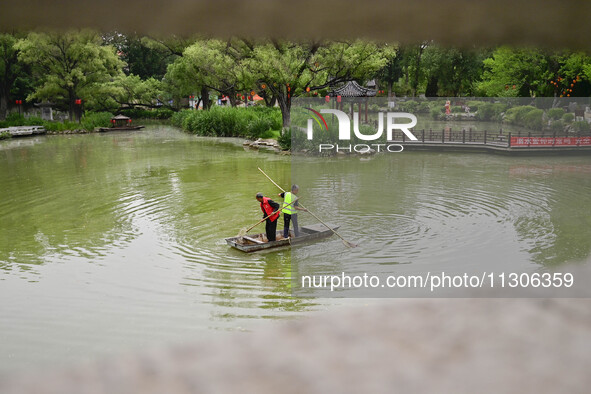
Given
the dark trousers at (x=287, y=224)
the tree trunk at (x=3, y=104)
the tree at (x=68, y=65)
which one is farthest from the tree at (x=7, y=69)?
the dark trousers at (x=287, y=224)

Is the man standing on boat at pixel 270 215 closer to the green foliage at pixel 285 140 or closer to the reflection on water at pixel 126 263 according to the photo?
the reflection on water at pixel 126 263

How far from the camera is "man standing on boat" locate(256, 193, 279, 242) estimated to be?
7.62 meters

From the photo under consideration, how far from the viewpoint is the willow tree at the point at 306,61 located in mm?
21391

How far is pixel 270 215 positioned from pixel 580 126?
1478 centimetres

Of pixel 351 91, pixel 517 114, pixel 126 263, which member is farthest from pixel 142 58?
pixel 126 263

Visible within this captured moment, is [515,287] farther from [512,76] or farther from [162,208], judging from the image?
[512,76]

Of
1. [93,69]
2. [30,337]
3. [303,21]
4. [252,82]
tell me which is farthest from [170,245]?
[93,69]

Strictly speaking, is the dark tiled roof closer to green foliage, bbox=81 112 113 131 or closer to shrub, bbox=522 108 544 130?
shrub, bbox=522 108 544 130

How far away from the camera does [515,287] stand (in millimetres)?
5723

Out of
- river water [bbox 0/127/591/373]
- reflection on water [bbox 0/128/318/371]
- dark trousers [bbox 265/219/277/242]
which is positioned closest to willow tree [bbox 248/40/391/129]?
river water [bbox 0/127/591/373]

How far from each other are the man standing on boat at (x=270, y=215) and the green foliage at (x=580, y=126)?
14262mm

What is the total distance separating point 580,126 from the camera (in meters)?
18.2

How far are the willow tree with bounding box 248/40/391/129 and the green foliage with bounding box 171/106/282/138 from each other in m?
2.46

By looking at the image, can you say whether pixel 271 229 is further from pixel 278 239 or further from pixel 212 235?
pixel 212 235
